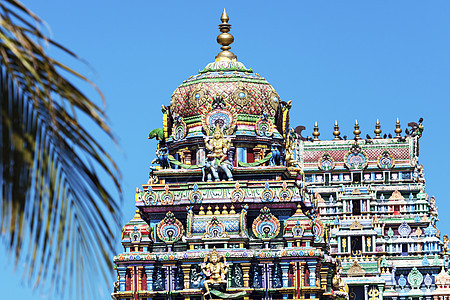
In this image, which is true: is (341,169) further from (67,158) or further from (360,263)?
(67,158)

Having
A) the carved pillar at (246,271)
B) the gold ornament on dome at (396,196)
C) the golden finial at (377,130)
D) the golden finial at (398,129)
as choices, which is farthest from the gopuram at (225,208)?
the golden finial at (398,129)

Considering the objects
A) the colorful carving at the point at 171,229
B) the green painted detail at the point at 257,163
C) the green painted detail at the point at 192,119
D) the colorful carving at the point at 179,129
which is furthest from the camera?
the colorful carving at the point at 179,129

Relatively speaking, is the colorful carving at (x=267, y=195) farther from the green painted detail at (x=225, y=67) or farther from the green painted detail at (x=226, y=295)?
the green painted detail at (x=225, y=67)

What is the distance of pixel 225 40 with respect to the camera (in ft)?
204

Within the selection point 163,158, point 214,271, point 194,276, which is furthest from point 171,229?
point 163,158

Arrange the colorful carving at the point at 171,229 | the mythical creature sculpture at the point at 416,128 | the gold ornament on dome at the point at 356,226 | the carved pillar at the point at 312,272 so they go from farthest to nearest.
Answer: the mythical creature sculpture at the point at 416,128, the gold ornament on dome at the point at 356,226, the colorful carving at the point at 171,229, the carved pillar at the point at 312,272

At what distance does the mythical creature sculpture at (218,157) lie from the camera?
5556cm

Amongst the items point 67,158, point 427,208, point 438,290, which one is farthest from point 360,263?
point 67,158

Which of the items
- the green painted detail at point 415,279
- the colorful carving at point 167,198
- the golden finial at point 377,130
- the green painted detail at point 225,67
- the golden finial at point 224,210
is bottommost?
the green painted detail at point 415,279

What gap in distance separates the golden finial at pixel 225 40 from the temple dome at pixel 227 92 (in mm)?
1380

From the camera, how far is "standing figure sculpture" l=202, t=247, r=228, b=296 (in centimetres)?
5219

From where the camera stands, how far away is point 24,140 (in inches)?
288

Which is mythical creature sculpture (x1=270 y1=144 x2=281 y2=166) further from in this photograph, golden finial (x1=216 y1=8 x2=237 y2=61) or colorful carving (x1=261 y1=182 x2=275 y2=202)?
golden finial (x1=216 y1=8 x2=237 y2=61)

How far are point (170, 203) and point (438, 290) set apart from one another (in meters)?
42.1
